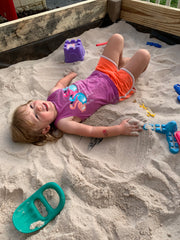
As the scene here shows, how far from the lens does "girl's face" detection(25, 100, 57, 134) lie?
1557mm

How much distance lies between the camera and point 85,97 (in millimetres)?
1764

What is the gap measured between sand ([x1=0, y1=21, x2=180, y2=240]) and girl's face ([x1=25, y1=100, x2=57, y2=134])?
150mm

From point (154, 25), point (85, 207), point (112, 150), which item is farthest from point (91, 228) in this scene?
point (154, 25)

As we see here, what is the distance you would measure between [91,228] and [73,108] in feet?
2.99

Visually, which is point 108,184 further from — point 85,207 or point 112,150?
point 112,150

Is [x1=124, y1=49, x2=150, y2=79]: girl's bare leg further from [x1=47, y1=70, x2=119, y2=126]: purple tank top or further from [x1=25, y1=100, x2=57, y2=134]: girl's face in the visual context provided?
[x1=25, y1=100, x2=57, y2=134]: girl's face

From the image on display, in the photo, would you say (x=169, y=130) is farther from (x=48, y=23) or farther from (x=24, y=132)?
(x=48, y=23)

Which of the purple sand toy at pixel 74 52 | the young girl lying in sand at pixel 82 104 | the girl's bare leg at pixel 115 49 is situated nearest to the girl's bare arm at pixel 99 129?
the young girl lying in sand at pixel 82 104

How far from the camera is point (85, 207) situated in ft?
3.88

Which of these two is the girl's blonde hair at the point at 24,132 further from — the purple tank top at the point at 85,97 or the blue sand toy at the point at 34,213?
the blue sand toy at the point at 34,213

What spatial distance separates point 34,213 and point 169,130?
1.01 metres

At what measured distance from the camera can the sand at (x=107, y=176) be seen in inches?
43.1

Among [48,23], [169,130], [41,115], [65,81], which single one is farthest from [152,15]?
[41,115]

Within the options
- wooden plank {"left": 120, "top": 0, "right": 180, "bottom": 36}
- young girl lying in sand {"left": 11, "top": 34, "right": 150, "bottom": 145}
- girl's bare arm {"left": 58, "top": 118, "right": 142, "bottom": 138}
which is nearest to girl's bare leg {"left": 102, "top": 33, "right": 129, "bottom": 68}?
young girl lying in sand {"left": 11, "top": 34, "right": 150, "bottom": 145}
